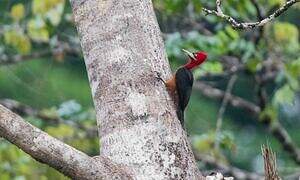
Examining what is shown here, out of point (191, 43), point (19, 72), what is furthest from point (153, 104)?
point (19, 72)

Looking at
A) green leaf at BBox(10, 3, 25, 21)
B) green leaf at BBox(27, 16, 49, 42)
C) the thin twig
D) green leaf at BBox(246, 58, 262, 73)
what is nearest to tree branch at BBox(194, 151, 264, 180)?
green leaf at BBox(246, 58, 262, 73)

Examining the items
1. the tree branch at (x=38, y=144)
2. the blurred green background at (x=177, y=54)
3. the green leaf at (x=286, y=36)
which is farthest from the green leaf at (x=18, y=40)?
the tree branch at (x=38, y=144)

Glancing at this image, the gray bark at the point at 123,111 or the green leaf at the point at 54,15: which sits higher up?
the gray bark at the point at 123,111

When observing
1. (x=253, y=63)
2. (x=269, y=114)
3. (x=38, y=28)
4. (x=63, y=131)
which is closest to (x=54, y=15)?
(x=38, y=28)

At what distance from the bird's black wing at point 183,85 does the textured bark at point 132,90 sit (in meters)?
0.05

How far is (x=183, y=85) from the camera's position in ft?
8.98

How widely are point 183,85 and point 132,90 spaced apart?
203 mm

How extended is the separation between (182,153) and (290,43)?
3.23m

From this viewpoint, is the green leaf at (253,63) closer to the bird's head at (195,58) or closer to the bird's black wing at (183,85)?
the bird's head at (195,58)

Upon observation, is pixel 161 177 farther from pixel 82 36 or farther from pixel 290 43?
pixel 290 43

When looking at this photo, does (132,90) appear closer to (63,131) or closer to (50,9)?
(50,9)

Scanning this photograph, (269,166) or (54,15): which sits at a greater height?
(269,166)

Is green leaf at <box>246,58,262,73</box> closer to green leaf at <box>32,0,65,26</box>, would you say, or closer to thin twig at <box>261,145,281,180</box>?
green leaf at <box>32,0,65,26</box>

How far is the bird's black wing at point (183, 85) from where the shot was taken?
271 centimetres
